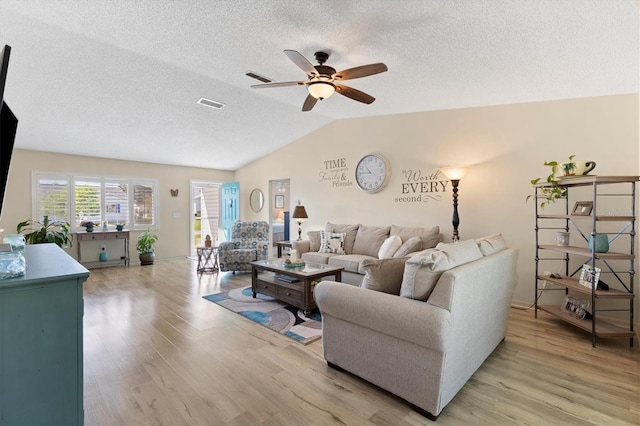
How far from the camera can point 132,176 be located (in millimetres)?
6672

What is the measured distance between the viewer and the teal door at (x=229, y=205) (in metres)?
7.69

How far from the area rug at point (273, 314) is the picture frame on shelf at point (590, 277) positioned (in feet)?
8.55

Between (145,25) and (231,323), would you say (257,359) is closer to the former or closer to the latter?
(231,323)

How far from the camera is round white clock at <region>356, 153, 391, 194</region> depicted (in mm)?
5086

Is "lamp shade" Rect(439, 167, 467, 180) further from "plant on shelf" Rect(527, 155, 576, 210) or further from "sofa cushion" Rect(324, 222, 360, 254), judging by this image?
"sofa cushion" Rect(324, 222, 360, 254)

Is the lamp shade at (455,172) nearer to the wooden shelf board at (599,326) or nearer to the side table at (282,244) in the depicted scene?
the wooden shelf board at (599,326)

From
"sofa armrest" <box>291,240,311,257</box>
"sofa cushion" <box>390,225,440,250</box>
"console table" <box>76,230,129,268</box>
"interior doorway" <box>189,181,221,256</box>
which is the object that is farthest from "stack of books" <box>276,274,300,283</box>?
"interior doorway" <box>189,181,221,256</box>

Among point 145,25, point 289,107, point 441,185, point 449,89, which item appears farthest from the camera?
point 289,107

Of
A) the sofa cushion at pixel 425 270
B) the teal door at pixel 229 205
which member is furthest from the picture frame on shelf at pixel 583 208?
the teal door at pixel 229 205

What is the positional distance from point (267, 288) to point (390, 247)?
1848mm

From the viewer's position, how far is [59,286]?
1392mm

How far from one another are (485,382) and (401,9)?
110 inches

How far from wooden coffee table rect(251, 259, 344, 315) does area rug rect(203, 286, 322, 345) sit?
Answer: 10 centimetres

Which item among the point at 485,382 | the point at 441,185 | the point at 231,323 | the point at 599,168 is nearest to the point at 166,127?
the point at 231,323
